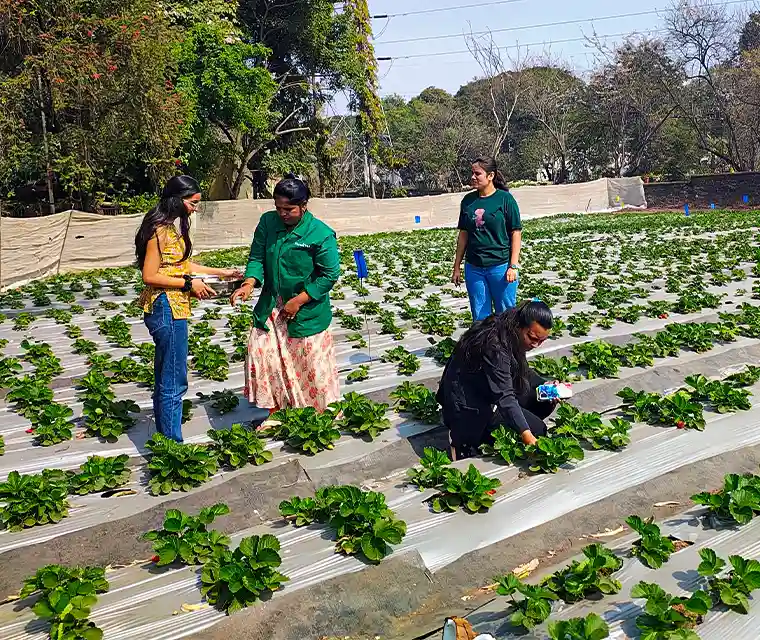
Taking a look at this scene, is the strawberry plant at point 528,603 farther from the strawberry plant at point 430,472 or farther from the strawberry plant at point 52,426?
the strawberry plant at point 52,426

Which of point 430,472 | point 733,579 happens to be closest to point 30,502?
point 430,472

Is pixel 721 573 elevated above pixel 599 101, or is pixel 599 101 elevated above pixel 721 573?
pixel 599 101

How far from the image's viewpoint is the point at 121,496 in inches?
164

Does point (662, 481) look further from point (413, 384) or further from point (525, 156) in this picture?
point (525, 156)

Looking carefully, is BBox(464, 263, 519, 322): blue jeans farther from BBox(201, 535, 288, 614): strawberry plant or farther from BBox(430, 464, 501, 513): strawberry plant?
BBox(201, 535, 288, 614): strawberry plant

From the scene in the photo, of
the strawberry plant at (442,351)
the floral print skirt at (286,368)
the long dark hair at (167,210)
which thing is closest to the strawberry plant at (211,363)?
the floral print skirt at (286,368)

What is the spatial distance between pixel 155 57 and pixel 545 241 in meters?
10.2

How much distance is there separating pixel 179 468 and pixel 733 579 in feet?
9.34

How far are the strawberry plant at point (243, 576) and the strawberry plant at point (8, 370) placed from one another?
3947mm

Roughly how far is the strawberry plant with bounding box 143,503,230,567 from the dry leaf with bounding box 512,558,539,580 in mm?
1357

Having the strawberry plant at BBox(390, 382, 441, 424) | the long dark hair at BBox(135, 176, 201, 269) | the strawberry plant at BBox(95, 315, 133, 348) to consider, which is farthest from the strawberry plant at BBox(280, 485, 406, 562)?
the strawberry plant at BBox(95, 315, 133, 348)

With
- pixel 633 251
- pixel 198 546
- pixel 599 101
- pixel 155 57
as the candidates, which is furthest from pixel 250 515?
pixel 599 101

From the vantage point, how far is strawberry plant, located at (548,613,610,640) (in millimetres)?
2625

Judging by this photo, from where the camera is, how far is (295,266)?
4.73 meters
